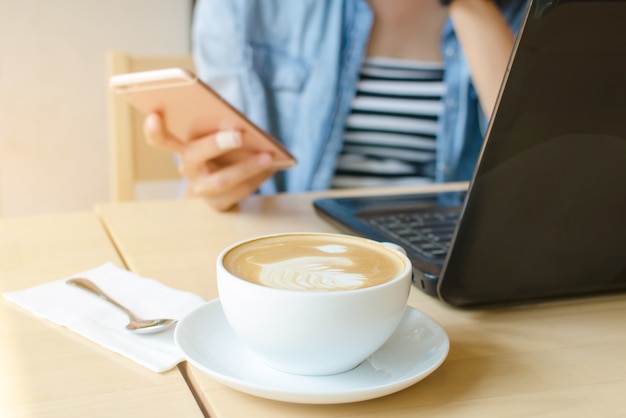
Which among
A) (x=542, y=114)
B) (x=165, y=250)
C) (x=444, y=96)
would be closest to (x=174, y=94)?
(x=165, y=250)

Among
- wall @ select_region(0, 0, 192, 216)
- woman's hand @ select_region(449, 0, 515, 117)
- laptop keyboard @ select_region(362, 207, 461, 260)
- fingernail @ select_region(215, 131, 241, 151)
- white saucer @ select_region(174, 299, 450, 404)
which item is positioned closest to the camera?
white saucer @ select_region(174, 299, 450, 404)

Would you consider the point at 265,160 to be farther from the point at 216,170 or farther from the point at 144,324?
the point at 144,324

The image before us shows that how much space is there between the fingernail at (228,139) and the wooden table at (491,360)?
11cm

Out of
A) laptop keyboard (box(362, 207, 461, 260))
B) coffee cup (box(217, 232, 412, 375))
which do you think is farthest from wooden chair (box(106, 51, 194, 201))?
coffee cup (box(217, 232, 412, 375))

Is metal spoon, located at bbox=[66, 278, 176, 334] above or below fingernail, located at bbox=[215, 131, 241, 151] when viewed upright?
below

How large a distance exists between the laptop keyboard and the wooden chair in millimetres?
641

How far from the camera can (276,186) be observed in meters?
1.25

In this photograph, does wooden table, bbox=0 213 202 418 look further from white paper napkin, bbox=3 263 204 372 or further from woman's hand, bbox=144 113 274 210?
woman's hand, bbox=144 113 274 210

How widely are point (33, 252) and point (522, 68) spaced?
0.45 meters

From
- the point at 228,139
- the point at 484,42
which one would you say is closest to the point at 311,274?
the point at 228,139

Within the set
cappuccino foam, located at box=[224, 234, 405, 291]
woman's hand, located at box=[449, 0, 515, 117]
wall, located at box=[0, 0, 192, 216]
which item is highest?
woman's hand, located at box=[449, 0, 515, 117]

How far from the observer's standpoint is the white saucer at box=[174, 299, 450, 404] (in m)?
0.35

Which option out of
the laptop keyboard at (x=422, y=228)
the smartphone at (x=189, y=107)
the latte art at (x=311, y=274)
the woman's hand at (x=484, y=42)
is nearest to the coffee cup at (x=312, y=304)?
the latte art at (x=311, y=274)

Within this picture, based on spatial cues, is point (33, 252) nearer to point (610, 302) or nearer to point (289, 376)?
point (289, 376)
